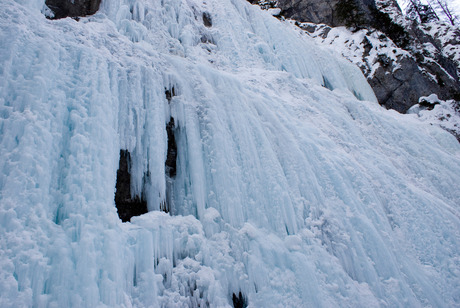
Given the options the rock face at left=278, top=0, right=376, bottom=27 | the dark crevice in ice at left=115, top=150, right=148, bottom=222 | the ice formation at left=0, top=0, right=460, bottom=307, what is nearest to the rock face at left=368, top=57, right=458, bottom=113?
the rock face at left=278, top=0, right=376, bottom=27

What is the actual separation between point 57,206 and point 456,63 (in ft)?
83.9

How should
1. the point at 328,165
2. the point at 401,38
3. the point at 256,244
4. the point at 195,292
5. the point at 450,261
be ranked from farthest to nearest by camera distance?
1. the point at 401,38
2. the point at 328,165
3. the point at 450,261
4. the point at 256,244
5. the point at 195,292

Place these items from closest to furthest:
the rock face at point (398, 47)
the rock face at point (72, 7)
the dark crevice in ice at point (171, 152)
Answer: the dark crevice in ice at point (171, 152) → the rock face at point (72, 7) → the rock face at point (398, 47)

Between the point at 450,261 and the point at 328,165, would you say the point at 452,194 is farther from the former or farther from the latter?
the point at 328,165

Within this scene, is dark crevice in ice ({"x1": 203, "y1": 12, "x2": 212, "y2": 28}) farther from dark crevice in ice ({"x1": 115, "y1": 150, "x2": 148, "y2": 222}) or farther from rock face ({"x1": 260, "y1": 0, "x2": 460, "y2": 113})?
rock face ({"x1": 260, "y1": 0, "x2": 460, "y2": 113})

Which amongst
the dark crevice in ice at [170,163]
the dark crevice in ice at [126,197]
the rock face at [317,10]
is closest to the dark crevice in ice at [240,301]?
the dark crevice in ice at [170,163]

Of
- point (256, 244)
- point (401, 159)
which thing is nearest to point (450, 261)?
point (401, 159)

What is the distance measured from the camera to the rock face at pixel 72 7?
5672mm

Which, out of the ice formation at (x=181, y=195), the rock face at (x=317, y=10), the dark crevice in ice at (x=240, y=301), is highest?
the rock face at (x=317, y=10)

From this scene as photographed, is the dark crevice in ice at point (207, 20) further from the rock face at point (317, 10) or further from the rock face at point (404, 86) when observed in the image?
the rock face at point (317, 10)

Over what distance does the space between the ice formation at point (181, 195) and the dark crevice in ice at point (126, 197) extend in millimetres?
121

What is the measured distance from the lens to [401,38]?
18.9 metres

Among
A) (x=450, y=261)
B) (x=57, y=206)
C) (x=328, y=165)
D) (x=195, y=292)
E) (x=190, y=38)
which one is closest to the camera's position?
(x=57, y=206)

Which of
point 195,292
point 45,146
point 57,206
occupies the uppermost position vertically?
point 45,146
